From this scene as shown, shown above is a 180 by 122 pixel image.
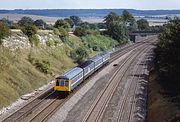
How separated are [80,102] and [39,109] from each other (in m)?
5.51

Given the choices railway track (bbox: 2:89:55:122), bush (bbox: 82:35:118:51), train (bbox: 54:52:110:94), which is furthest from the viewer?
bush (bbox: 82:35:118:51)

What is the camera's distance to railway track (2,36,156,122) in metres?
35.8

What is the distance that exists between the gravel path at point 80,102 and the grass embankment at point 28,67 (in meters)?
6.28

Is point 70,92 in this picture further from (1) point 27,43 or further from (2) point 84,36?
(2) point 84,36

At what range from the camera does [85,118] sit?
118 feet

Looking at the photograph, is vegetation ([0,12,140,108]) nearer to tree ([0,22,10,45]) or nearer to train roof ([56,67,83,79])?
tree ([0,22,10,45])

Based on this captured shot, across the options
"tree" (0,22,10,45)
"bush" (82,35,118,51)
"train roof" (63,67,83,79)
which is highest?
"tree" (0,22,10,45)

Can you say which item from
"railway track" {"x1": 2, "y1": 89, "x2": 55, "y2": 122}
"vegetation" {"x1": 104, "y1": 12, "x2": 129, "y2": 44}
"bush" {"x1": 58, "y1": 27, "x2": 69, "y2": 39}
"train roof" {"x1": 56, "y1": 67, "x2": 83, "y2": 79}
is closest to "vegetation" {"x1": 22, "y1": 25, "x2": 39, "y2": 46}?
"train roof" {"x1": 56, "y1": 67, "x2": 83, "y2": 79}

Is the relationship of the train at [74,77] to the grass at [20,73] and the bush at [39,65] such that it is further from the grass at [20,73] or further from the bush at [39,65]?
the bush at [39,65]

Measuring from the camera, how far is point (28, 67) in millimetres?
54781

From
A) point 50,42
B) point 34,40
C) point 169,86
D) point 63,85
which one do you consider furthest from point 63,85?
point 50,42

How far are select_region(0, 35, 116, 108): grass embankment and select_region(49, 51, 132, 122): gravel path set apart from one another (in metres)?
6.28

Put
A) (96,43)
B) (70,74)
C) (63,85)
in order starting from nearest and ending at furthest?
1. (63,85)
2. (70,74)
3. (96,43)

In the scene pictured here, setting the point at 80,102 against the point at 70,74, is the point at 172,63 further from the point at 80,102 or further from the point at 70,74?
the point at 70,74
